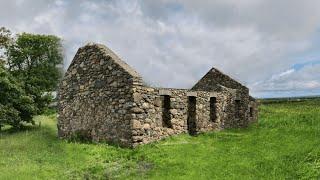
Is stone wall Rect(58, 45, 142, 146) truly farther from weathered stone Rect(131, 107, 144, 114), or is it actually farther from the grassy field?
the grassy field

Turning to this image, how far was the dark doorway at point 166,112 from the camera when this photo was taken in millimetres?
22336

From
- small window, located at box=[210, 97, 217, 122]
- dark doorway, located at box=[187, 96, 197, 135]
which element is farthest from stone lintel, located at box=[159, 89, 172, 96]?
small window, located at box=[210, 97, 217, 122]

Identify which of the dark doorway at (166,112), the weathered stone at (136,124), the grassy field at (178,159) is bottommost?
the grassy field at (178,159)

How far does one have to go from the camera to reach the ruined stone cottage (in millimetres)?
19969

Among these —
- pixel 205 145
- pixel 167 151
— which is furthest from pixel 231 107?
pixel 167 151

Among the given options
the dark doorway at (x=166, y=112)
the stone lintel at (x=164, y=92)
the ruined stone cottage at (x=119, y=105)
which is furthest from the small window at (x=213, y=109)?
the stone lintel at (x=164, y=92)

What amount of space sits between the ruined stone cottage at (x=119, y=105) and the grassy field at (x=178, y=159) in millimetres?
834

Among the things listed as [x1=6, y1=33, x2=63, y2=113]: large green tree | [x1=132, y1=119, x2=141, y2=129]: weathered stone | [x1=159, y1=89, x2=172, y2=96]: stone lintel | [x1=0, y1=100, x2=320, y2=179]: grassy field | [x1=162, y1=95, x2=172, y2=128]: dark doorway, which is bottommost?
[x1=0, y1=100, x2=320, y2=179]: grassy field

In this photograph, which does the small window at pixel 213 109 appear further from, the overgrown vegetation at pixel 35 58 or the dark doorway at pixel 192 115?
the overgrown vegetation at pixel 35 58

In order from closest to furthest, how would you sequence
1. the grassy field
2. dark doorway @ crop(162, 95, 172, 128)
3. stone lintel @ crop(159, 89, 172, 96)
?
1. the grassy field
2. stone lintel @ crop(159, 89, 172, 96)
3. dark doorway @ crop(162, 95, 172, 128)

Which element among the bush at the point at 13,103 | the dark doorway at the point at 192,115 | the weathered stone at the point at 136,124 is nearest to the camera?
the weathered stone at the point at 136,124

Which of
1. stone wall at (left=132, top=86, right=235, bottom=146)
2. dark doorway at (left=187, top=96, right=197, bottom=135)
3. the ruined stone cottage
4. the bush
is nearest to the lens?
stone wall at (left=132, top=86, right=235, bottom=146)

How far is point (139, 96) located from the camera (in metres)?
20.0

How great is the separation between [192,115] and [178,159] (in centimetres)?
835
